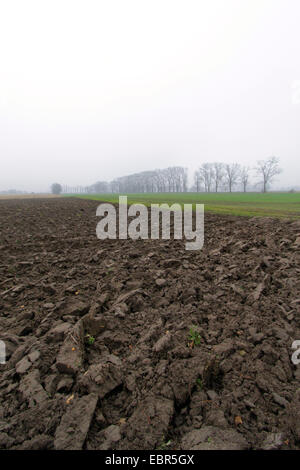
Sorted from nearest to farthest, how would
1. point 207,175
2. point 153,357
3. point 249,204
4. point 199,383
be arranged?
point 199,383, point 153,357, point 249,204, point 207,175

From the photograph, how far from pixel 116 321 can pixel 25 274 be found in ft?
9.94

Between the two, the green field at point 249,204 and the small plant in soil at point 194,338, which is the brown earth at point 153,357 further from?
the green field at point 249,204

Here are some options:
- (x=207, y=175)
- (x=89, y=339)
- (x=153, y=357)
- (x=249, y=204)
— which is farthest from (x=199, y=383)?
(x=207, y=175)

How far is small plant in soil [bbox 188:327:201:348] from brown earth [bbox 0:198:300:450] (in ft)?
0.15

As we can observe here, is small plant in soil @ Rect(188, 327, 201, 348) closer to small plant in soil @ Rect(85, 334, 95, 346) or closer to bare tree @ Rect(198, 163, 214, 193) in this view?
small plant in soil @ Rect(85, 334, 95, 346)

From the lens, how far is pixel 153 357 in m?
2.49

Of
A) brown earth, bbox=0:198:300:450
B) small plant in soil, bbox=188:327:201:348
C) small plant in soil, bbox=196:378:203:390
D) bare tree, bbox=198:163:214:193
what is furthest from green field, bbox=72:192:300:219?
bare tree, bbox=198:163:214:193

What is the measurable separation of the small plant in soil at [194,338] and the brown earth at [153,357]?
0.05 metres

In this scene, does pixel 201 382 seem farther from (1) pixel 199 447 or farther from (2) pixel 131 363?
(2) pixel 131 363

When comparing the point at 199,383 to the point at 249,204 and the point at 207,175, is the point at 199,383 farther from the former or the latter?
the point at 207,175

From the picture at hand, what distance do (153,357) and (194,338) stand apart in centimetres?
56

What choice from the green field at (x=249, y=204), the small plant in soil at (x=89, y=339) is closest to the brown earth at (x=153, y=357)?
the small plant in soil at (x=89, y=339)

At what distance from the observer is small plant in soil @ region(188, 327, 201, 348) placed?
8.72 ft

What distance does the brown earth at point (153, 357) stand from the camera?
177 cm
